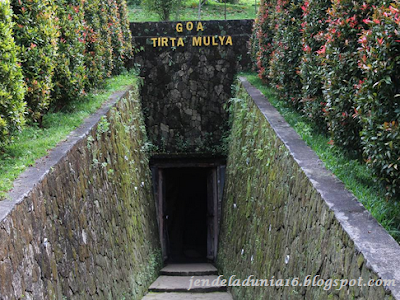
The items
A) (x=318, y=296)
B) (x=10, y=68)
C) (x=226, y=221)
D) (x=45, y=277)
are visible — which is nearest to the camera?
(x=318, y=296)

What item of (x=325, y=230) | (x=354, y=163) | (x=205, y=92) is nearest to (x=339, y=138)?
(x=354, y=163)

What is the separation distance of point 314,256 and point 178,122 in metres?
9.05

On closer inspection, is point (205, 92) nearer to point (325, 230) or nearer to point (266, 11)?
point (266, 11)

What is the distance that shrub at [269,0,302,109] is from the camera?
772 centimetres

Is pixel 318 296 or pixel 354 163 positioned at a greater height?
pixel 354 163

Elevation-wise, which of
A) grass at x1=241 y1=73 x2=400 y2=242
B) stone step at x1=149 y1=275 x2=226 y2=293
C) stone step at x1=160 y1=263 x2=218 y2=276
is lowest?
stone step at x1=160 y1=263 x2=218 y2=276

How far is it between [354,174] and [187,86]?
8.58 metres

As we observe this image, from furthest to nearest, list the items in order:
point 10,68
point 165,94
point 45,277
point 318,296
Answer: point 165,94 → point 10,68 → point 45,277 → point 318,296

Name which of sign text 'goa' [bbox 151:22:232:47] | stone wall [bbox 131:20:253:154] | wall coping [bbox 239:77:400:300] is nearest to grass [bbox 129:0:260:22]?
sign text 'goa' [bbox 151:22:232:47]

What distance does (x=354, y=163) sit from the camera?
16.7 ft

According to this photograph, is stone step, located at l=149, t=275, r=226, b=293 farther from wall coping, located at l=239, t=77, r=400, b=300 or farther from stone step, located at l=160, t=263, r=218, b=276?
wall coping, located at l=239, t=77, r=400, b=300

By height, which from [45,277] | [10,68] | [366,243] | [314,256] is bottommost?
[45,277]

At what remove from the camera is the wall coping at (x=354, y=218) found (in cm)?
298

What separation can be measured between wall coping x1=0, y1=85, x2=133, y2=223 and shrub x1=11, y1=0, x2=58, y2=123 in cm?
64
